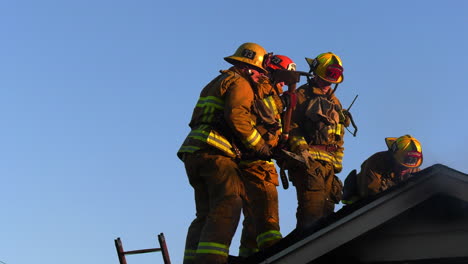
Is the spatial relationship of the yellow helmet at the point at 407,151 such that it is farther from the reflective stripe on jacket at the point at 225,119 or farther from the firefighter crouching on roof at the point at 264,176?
the reflective stripe on jacket at the point at 225,119

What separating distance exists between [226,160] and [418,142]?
460cm

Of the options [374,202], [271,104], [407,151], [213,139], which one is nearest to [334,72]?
[407,151]

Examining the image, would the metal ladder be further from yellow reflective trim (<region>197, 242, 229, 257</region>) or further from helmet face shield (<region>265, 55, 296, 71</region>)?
helmet face shield (<region>265, 55, 296, 71</region>)

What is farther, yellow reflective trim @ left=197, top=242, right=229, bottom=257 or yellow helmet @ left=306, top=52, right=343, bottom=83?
yellow helmet @ left=306, top=52, right=343, bottom=83

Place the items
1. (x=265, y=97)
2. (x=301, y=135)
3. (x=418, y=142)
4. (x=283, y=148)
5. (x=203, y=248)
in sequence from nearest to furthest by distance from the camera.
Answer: (x=203, y=248) < (x=265, y=97) < (x=283, y=148) < (x=301, y=135) < (x=418, y=142)

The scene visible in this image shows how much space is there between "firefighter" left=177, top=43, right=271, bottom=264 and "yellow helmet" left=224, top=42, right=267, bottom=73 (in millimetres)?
310

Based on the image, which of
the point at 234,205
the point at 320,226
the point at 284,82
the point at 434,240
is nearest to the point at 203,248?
the point at 234,205

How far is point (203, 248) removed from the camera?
734cm

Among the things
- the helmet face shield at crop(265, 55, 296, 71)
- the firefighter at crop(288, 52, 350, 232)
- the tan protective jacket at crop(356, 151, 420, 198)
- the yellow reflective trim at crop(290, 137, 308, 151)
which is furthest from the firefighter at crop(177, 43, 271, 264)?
the tan protective jacket at crop(356, 151, 420, 198)

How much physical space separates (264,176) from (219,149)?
999 mm

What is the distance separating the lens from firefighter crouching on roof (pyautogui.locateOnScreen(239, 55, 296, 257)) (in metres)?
8.64

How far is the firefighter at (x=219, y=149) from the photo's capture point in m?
7.63

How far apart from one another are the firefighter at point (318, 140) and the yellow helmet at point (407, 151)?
3.49 ft

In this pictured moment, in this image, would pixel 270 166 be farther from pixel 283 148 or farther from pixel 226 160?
pixel 226 160
